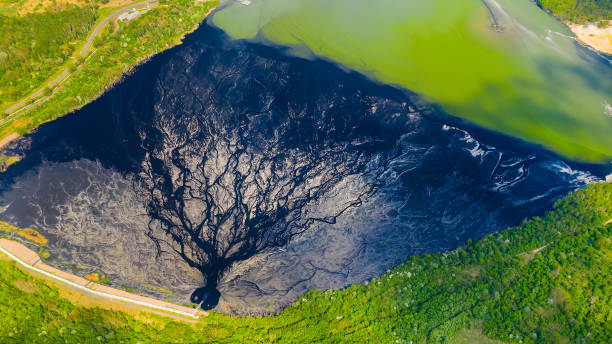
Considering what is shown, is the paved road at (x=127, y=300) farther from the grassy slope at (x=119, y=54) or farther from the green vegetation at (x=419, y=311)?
the grassy slope at (x=119, y=54)

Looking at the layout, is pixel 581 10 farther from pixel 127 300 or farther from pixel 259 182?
pixel 127 300

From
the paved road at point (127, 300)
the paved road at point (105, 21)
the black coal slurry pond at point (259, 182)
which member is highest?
the paved road at point (105, 21)

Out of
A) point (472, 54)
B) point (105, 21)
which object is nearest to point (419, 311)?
point (472, 54)

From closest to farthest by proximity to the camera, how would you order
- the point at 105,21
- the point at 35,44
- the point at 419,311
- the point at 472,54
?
the point at 419,311
the point at 35,44
the point at 472,54
the point at 105,21

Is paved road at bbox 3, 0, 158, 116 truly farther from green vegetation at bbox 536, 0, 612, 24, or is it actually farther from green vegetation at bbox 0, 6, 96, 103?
green vegetation at bbox 536, 0, 612, 24

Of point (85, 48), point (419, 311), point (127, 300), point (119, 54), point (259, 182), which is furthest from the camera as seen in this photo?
point (85, 48)

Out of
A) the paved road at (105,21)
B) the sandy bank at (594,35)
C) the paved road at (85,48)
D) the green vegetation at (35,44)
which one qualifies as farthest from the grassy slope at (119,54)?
the sandy bank at (594,35)
